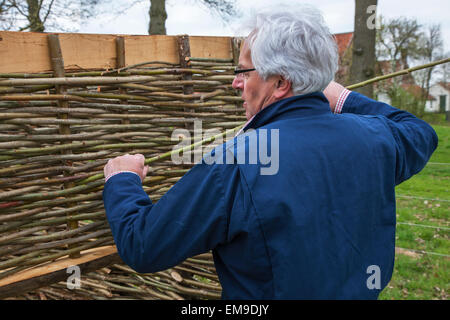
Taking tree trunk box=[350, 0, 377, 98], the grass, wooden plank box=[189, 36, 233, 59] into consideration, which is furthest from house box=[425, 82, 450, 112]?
wooden plank box=[189, 36, 233, 59]

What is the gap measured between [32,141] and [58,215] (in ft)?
1.36

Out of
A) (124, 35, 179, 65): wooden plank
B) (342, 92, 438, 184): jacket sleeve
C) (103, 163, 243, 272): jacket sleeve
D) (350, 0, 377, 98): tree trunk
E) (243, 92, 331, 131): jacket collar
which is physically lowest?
(103, 163, 243, 272): jacket sleeve

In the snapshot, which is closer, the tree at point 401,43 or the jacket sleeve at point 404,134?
the jacket sleeve at point 404,134

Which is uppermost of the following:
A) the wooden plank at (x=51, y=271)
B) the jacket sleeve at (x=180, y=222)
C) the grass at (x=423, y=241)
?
the jacket sleeve at (x=180, y=222)

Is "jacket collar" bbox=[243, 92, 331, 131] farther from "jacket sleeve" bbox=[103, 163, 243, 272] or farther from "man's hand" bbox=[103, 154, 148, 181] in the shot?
"man's hand" bbox=[103, 154, 148, 181]

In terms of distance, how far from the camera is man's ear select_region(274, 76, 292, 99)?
1.50 meters

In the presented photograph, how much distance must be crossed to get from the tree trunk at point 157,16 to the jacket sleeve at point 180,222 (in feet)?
21.0

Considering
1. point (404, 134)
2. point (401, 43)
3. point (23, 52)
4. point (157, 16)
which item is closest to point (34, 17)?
point (157, 16)

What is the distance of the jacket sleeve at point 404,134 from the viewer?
1.85 m

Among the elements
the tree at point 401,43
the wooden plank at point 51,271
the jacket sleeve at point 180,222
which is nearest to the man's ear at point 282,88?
the jacket sleeve at point 180,222

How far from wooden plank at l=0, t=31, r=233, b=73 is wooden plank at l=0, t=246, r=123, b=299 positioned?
3.36 ft

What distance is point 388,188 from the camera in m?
1.69

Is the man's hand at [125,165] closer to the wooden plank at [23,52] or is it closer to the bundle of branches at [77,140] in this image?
the bundle of branches at [77,140]

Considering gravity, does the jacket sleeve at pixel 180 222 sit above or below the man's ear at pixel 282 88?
below
